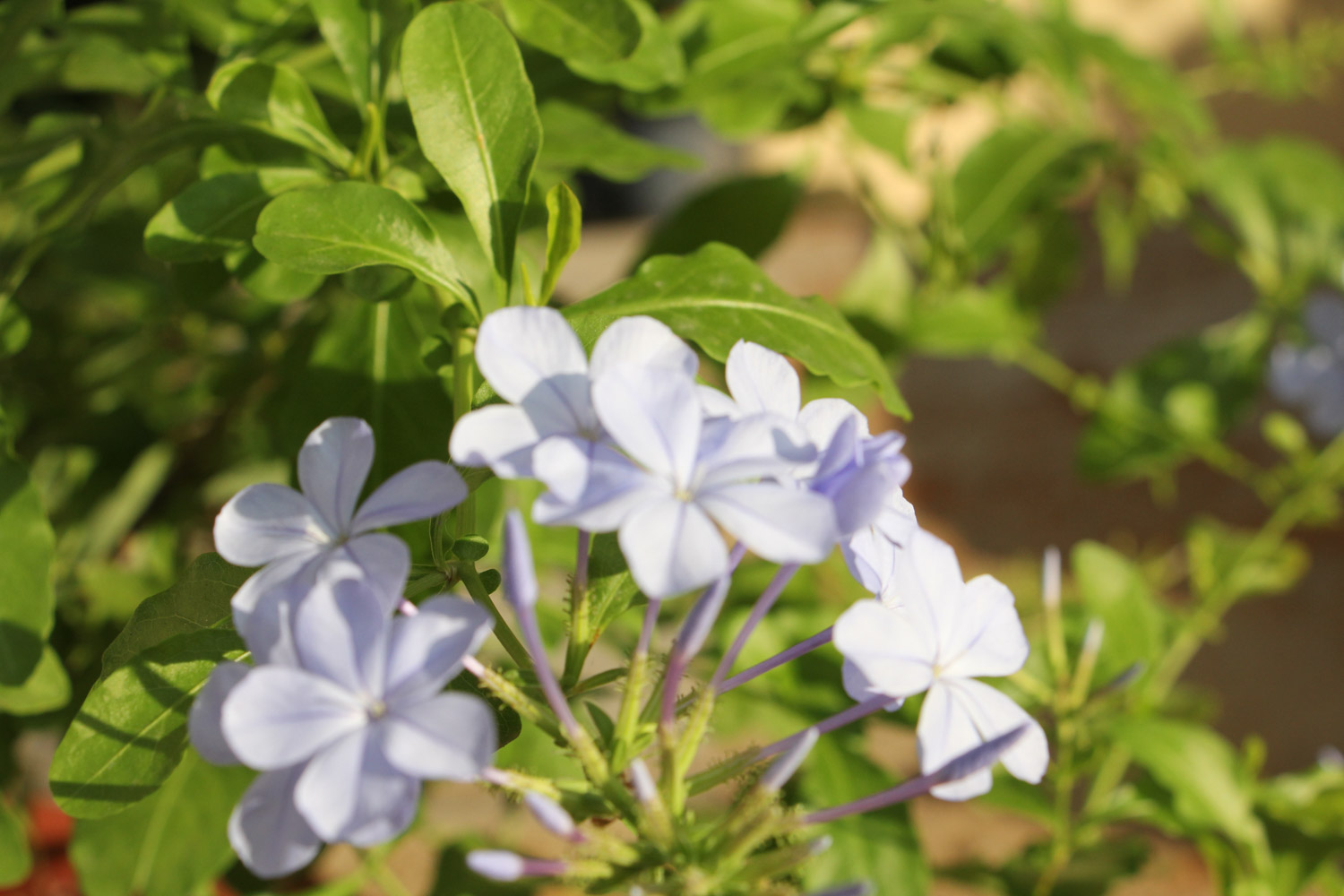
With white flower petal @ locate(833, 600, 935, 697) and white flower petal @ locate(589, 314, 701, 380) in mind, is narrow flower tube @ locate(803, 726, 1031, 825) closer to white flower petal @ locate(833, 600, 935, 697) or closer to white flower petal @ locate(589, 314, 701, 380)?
white flower petal @ locate(833, 600, 935, 697)

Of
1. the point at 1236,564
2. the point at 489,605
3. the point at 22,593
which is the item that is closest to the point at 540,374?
the point at 489,605

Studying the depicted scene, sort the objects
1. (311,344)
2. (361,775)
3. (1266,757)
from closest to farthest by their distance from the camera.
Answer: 1. (361,775)
2. (311,344)
3. (1266,757)

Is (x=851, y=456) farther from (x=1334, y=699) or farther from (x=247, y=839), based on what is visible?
(x=1334, y=699)

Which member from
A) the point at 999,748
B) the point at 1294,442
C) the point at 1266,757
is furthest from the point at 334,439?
the point at 1266,757

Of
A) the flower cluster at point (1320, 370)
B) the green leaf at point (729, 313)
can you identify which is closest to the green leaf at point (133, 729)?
the green leaf at point (729, 313)

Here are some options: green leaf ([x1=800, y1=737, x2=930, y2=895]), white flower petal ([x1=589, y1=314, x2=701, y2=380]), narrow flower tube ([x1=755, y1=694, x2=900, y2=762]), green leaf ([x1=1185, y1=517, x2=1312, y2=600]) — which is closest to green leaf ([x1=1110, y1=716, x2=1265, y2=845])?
green leaf ([x1=800, y1=737, x2=930, y2=895])

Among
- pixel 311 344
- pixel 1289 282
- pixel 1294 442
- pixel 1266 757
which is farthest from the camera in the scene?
pixel 1266 757
